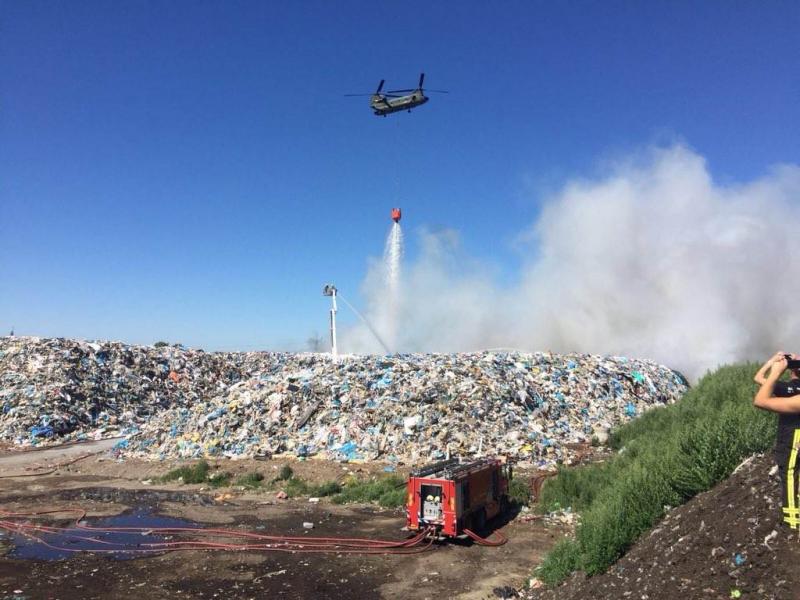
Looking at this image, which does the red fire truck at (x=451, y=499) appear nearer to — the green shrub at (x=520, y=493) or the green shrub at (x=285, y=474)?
the green shrub at (x=520, y=493)

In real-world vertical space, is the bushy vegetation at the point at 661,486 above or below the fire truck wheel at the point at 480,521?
above

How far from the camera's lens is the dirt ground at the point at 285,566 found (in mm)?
8219

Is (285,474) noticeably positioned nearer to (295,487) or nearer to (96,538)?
(295,487)

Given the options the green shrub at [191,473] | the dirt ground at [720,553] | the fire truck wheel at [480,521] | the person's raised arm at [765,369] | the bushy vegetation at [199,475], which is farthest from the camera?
the green shrub at [191,473]

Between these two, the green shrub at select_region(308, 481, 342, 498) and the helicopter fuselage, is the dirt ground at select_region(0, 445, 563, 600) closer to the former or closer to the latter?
the green shrub at select_region(308, 481, 342, 498)

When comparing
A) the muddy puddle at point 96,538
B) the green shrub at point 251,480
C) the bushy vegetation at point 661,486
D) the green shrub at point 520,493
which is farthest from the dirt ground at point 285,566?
the bushy vegetation at point 661,486

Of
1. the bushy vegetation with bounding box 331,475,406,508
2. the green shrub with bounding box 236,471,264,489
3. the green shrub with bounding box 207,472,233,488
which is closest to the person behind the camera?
the bushy vegetation with bounding box 331,475,406,508

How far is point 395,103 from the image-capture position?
24.2 m

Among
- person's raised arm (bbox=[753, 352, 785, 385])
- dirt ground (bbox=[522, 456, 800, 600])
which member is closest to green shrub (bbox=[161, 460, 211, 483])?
dirt ground (bbox=[522, 456, 800, 600])

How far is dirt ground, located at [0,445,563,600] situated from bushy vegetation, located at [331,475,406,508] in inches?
13.9

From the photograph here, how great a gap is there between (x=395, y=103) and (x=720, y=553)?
22.8 meters

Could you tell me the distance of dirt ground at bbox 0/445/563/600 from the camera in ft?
27.0

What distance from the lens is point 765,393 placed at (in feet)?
13.5

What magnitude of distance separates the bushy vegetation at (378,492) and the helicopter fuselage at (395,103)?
1641 centimetres
